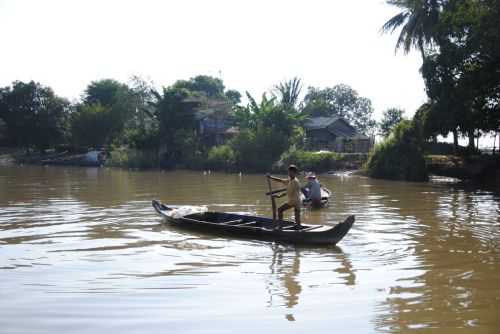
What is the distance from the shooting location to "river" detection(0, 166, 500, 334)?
5828 millimetres

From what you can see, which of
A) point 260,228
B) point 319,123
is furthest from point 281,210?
point 319,123

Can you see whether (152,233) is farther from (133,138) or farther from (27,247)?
(133,138)

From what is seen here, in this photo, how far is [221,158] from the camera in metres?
43.0

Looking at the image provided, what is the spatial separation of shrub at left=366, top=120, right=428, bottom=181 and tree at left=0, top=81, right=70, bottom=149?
43.3 meters

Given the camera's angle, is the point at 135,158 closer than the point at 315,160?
No

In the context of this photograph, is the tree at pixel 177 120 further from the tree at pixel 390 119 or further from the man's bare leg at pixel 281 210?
the man's bare leg at pixel 281 210

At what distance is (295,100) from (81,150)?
2729cm

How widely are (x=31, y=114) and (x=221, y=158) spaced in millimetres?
30188

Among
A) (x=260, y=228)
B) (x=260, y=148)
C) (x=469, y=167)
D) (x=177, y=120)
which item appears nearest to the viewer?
(x=260, y=228)

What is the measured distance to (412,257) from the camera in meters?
9.29

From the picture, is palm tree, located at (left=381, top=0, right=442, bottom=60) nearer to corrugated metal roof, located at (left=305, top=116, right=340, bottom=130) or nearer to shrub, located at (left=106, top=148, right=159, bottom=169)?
corrugated metal roof, located at (left=305, top=116, right=340, bottom=130)

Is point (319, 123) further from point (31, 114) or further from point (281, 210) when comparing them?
point (281, 210)

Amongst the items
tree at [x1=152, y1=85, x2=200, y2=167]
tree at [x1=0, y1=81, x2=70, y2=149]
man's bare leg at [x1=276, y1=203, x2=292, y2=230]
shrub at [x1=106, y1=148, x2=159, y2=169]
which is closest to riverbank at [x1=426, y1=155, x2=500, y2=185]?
man's bare leg at [x1=276, y1=203, x2=292, y2=230]

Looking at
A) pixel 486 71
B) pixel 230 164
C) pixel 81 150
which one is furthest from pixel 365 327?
pixel 81 150
